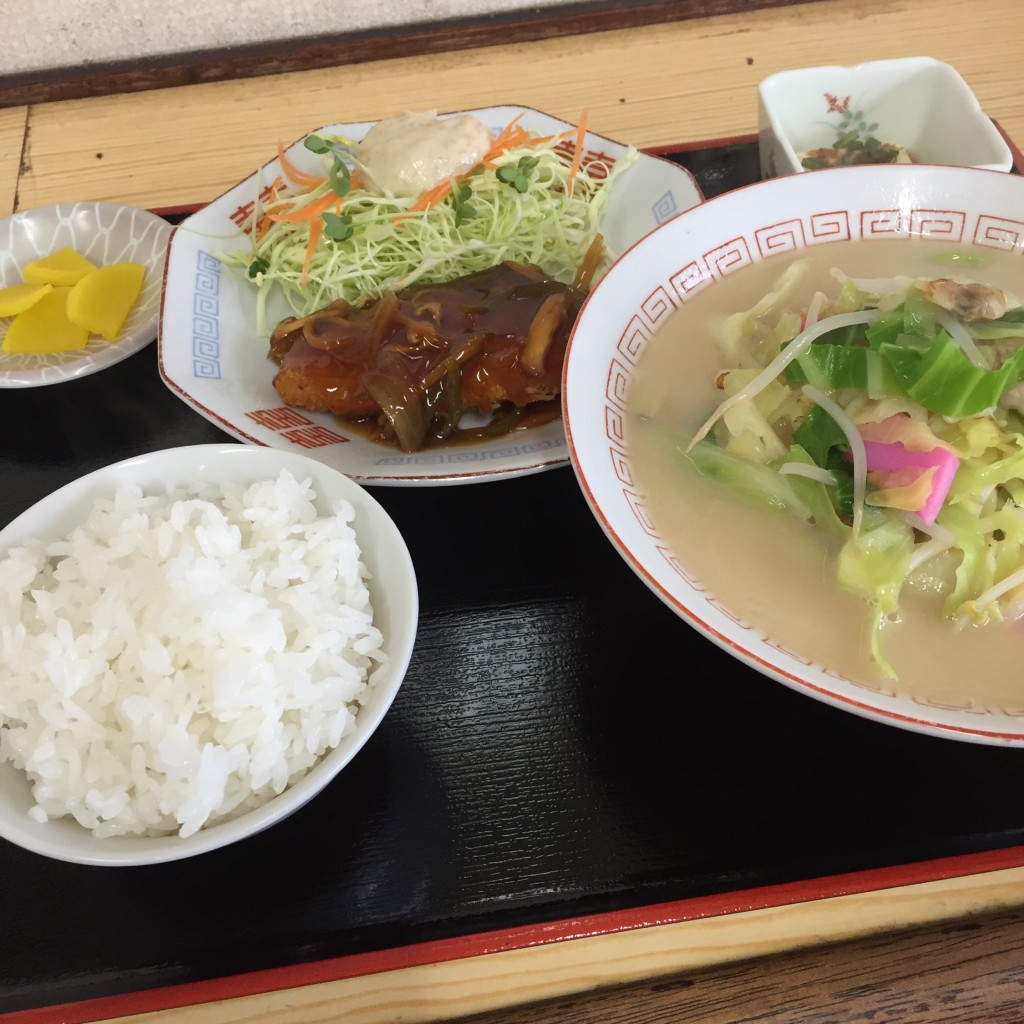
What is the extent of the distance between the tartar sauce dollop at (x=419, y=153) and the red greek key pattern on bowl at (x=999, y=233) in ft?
3.98

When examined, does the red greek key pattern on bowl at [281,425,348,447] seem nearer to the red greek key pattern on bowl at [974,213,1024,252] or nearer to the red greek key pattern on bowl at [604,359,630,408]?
the red greek key pattern on bowl at [604,359,630,408]

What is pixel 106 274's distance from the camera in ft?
6.92

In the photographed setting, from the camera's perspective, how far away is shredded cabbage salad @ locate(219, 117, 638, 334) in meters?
2.07

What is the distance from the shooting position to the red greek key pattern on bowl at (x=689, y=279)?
1580mm

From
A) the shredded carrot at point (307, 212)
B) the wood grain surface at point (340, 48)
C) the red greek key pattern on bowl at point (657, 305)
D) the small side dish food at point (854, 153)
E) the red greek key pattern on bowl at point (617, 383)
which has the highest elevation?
the wood grain surface at point (340, 48)

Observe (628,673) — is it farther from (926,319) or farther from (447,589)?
(926,319)

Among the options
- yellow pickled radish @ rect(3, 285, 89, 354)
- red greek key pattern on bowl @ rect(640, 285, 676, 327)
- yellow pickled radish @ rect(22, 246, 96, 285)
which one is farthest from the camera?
yellow pickled radish @ rect(22, 246, 96, 285)

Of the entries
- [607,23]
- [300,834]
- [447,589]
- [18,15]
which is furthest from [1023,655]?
[18,15]

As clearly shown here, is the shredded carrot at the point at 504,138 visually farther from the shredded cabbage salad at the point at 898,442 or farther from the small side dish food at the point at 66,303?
the shredded cabbage salad at the point at 898,442

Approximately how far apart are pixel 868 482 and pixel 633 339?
0.50 m

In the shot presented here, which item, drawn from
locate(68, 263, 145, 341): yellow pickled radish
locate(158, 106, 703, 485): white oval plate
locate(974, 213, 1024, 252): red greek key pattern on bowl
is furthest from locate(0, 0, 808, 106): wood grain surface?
locate(974, 213, 1024, 252): red greek key pattern on bowl

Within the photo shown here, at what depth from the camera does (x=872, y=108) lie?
2209mm

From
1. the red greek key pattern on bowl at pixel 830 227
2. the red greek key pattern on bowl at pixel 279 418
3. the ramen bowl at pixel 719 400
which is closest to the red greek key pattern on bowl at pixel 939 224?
the ramen bowl at pixel 719 400

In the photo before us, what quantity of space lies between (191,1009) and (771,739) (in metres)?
0.94
